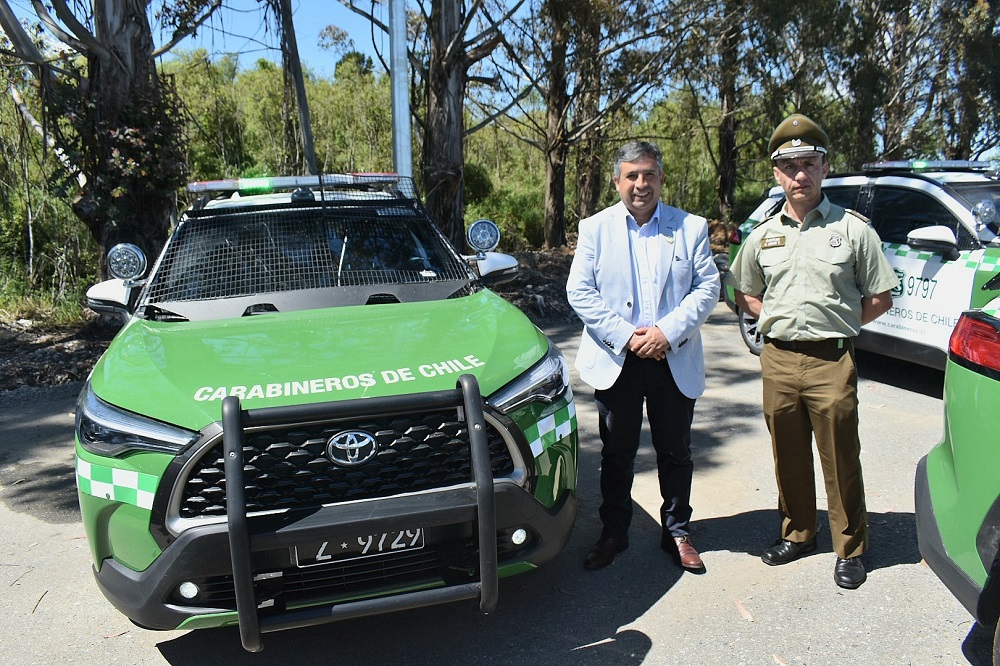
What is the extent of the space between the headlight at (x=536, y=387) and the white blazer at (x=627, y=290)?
0.94ft

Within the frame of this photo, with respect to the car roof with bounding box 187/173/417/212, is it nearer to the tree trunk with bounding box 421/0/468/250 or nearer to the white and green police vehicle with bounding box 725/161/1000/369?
the white and green police vehicle with bounding box 725/161/1000/369

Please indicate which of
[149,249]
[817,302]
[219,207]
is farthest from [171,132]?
[817,302]

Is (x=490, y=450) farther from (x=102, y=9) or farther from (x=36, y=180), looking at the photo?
(x=36, y=180)

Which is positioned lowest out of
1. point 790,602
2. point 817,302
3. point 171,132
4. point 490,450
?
point 790,602

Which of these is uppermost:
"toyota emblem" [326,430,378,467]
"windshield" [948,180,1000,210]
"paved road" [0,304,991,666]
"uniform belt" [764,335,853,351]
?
"windshield" [948,180,1000,210]

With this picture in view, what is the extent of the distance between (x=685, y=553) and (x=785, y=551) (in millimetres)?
460

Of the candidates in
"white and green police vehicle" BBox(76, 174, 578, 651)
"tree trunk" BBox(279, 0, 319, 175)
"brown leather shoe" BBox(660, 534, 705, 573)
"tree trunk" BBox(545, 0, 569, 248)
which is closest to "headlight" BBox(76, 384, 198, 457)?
"white and green police vehicle" BBox(76, 174, 578, 651)

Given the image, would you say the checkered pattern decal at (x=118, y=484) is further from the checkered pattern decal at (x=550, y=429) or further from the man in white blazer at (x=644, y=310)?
the man in white blazer at (x=644, y=310)

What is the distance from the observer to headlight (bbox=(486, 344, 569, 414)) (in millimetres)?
2807

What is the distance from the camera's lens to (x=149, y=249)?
823 centimetres

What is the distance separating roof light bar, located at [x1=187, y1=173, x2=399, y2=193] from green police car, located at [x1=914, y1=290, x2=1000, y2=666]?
3.13 metres

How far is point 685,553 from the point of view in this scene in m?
3.57

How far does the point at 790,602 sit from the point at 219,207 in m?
3.49

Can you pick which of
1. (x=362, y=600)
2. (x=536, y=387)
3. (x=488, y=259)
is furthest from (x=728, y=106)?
(x=362, y=600)
